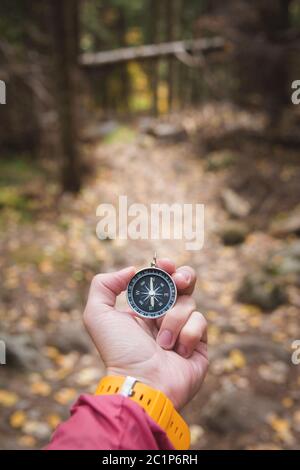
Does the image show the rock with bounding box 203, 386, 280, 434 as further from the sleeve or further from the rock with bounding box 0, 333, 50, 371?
the sleeve

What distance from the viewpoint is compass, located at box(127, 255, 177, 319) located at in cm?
225

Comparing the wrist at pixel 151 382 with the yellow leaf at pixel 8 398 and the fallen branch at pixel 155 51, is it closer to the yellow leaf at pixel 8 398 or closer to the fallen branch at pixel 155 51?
the yellow leaf at pixel 8 398

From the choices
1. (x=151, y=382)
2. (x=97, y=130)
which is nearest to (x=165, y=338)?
(x=151, y=382)

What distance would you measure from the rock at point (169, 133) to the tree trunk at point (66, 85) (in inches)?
214

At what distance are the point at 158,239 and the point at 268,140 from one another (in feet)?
18.6

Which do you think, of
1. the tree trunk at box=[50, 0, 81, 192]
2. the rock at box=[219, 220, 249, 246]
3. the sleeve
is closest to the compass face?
the sleeve

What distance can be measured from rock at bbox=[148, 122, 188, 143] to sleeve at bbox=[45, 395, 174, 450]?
45.3 ft

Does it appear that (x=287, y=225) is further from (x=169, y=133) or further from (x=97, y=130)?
(x=97, y=130)

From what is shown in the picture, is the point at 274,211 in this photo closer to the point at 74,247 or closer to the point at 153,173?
the point at 153,173

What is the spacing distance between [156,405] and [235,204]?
8551 millimetres

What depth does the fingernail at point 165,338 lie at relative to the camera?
2102 mm

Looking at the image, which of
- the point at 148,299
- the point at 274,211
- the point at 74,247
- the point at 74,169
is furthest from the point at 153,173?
the point at 148,299
